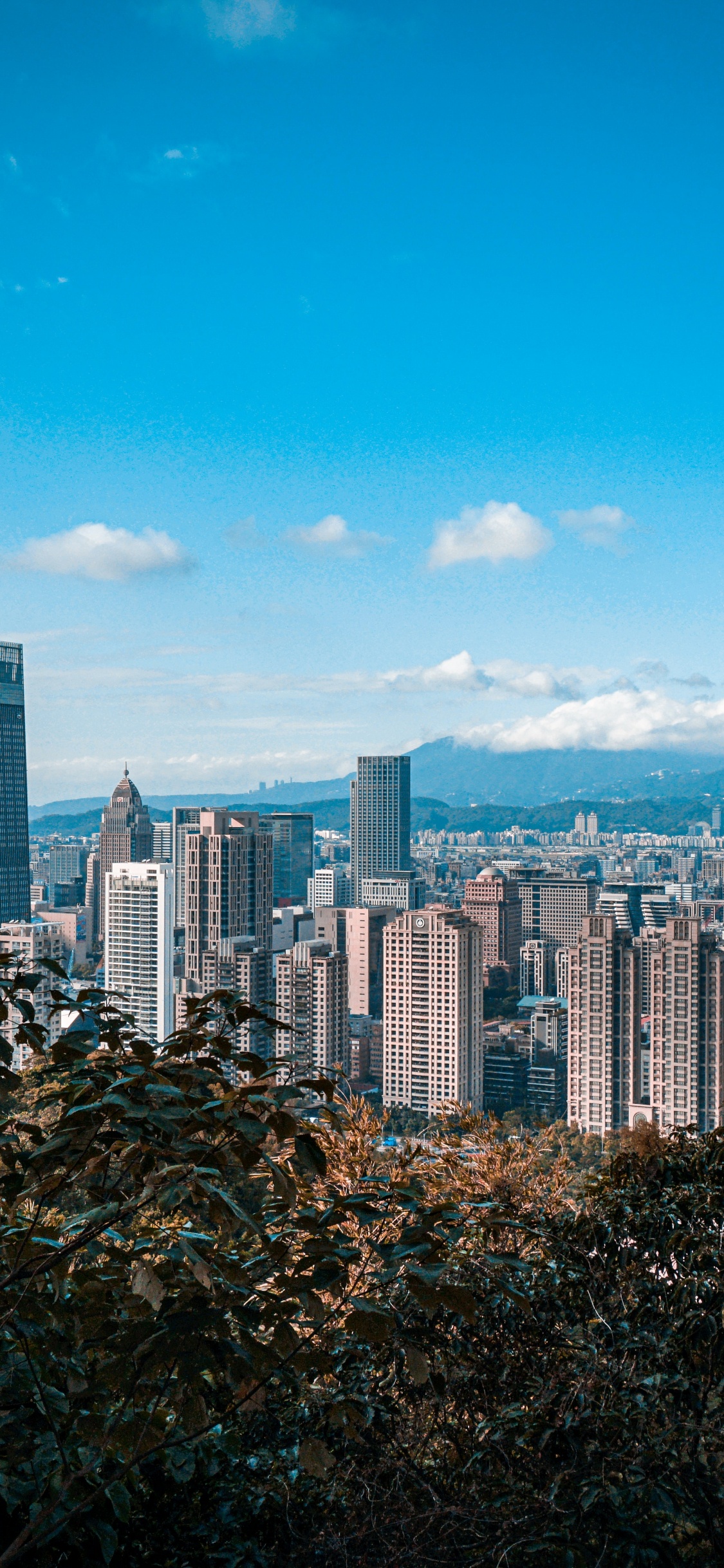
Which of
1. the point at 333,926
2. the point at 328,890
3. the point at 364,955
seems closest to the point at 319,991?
the point at 364,955

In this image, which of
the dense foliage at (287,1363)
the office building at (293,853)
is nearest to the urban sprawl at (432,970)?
the dense foliage at (287,1363)

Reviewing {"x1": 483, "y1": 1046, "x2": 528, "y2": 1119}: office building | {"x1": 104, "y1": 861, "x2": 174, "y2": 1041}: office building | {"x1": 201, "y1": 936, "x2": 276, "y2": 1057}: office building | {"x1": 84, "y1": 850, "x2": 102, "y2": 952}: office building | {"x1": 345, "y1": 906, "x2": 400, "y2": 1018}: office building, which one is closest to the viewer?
{"x1": 483, "y1": 1046, "x2": 528, "y2": 1119}: office building

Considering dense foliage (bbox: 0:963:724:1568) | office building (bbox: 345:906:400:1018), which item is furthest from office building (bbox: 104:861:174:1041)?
dense foliage (bbox: 0:963:724:1568)

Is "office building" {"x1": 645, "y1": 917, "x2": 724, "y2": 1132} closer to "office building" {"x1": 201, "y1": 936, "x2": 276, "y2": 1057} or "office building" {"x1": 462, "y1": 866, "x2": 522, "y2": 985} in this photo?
"office building" {"x1": 201, "y1": 936, "x2": 276, "y2": 1057}

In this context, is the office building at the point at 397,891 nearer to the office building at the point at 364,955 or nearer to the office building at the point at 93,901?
the office building at the point at 93,901

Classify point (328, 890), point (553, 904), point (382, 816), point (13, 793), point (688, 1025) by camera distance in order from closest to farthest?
point (688, 1025), point (13, 793), point (553, 904), point (328, 890), point (382, 816)

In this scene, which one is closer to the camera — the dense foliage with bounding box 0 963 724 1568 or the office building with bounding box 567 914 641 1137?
the dense foliage with bounding box 0 963 724 1568

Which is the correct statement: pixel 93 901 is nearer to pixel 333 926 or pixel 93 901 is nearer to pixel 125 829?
pixel 125 829
